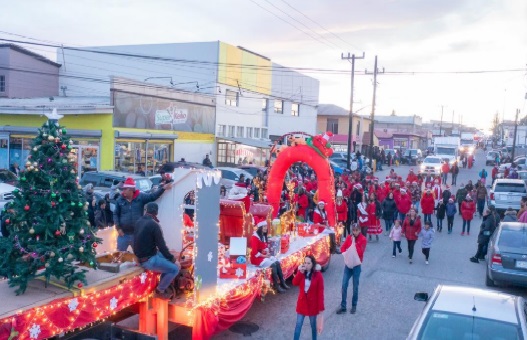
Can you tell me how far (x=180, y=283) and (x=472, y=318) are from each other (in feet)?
13.5

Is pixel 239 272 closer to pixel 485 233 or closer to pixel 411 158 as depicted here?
pixel 485 233

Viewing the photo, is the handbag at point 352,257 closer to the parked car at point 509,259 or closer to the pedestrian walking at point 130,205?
the parked car at point 509,259

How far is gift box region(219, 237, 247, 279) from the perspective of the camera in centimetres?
873

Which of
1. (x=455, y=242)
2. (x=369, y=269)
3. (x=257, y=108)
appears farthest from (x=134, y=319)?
(x=257, y=108)

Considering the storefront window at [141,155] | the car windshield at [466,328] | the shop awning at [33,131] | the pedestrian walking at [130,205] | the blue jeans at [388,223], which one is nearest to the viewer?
the car windshield at [466,328]

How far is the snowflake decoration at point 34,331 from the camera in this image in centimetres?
517

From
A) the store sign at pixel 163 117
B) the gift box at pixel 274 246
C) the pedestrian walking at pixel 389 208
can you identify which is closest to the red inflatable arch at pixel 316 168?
the pedestrian walking at pixel 389 208

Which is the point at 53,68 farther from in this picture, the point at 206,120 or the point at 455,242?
the point at 455,242

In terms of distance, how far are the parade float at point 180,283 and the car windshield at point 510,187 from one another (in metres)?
13.8

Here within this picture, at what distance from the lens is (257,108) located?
141 ft

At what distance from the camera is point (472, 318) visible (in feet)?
18.5

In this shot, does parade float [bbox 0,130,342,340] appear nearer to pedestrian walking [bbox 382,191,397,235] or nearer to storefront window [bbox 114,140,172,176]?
pedestrian walking [bbox 382,191,397,235]

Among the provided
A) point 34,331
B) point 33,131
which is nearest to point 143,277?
point 34,331

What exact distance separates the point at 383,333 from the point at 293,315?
1.72m
